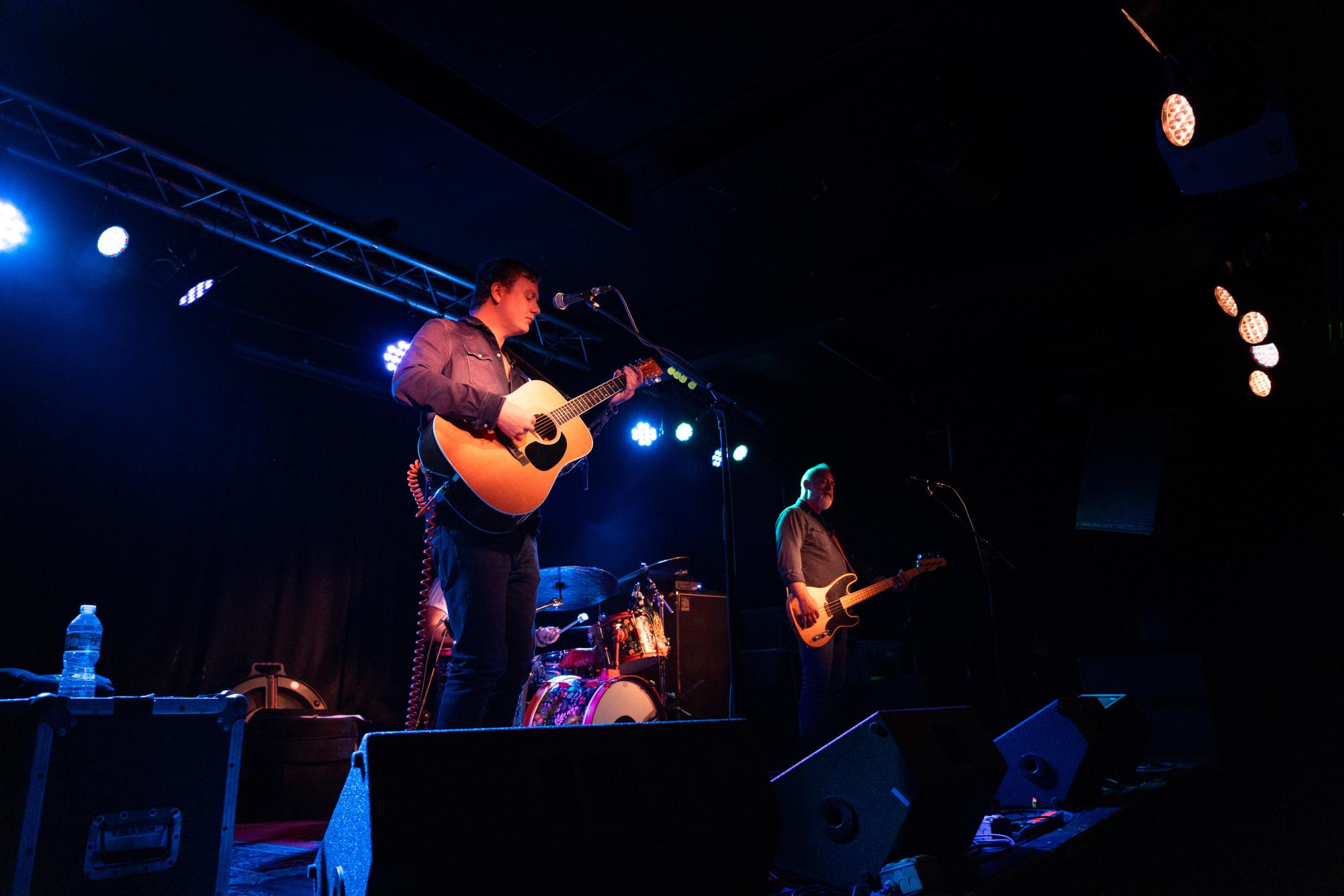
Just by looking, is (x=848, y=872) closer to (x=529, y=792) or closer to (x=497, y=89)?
(x=529, y=792)

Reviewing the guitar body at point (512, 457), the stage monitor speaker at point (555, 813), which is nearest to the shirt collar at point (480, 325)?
the guitar body at point (512, 457)

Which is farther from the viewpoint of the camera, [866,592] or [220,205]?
[866,592]

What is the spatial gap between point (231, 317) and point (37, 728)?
5.14 meters

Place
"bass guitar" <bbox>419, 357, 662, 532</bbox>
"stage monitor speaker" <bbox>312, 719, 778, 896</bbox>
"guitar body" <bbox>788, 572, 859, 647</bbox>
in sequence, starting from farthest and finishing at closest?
"guitar body" <bbox>788, 572, 859, 647</bbox> < "bass guitar" <bbox>419, 357, 662, 532</bbox> < "stage monitor speaker" <bbox>312, 719, 778, 896</bbox>

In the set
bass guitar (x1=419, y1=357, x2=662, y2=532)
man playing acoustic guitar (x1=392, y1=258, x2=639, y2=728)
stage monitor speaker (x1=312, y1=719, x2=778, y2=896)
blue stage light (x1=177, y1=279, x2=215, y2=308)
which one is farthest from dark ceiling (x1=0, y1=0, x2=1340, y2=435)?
stage monitor speaker (x1=312, y1=719, x2=778, y2=896)

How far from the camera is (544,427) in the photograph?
321 cm

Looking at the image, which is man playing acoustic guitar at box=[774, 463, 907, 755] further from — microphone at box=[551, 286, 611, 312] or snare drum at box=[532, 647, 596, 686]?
microphone at box=[551, 286, 611, 312]

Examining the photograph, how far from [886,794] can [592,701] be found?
313 centimetres

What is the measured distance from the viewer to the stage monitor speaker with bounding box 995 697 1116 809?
3383 millimetres

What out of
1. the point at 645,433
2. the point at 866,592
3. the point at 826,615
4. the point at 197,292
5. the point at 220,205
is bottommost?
the point at 826,615

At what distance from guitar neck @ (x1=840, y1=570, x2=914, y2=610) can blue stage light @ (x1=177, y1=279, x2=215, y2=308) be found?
4.84m

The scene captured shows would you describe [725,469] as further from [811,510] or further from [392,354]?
[392,354]

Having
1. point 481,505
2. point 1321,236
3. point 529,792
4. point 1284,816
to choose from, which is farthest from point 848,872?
point 1321,236

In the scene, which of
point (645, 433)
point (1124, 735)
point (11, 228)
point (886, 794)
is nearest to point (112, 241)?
A: point (11, 228)
